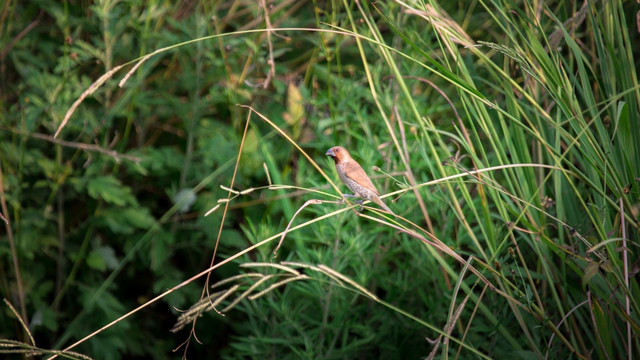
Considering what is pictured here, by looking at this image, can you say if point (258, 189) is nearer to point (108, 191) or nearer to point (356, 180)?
point (108, 191)

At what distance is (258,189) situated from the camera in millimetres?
2773

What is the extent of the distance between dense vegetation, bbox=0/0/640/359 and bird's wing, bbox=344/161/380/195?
0.92 feet

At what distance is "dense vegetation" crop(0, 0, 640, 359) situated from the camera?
75.2 inches

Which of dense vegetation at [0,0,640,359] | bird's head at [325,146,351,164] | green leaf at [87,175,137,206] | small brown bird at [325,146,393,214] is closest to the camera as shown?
small brown bird at [325,146,393,214]

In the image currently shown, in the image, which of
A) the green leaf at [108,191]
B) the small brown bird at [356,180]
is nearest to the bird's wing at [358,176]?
the small brown bird at [356,180]

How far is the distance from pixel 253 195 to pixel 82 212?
785 mm

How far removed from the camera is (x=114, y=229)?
2553 millimetres

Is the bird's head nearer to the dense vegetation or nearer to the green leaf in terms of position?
the dense vegetation

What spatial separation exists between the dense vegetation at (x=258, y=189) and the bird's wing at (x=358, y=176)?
28cm

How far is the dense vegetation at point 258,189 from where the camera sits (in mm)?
1910

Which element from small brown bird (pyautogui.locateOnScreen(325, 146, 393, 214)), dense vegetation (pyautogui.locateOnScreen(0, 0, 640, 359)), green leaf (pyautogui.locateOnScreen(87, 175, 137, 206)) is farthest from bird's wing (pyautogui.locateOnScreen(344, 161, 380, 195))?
green leaf (pyautogui.locateOnScreen(87, 175, 137, 206))

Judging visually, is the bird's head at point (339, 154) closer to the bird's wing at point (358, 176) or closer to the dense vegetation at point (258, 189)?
the bird's wing at point (358, 176)

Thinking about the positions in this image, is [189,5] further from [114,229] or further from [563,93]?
[563,93]

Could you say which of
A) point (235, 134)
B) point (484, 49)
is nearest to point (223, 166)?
point (235, 134)
